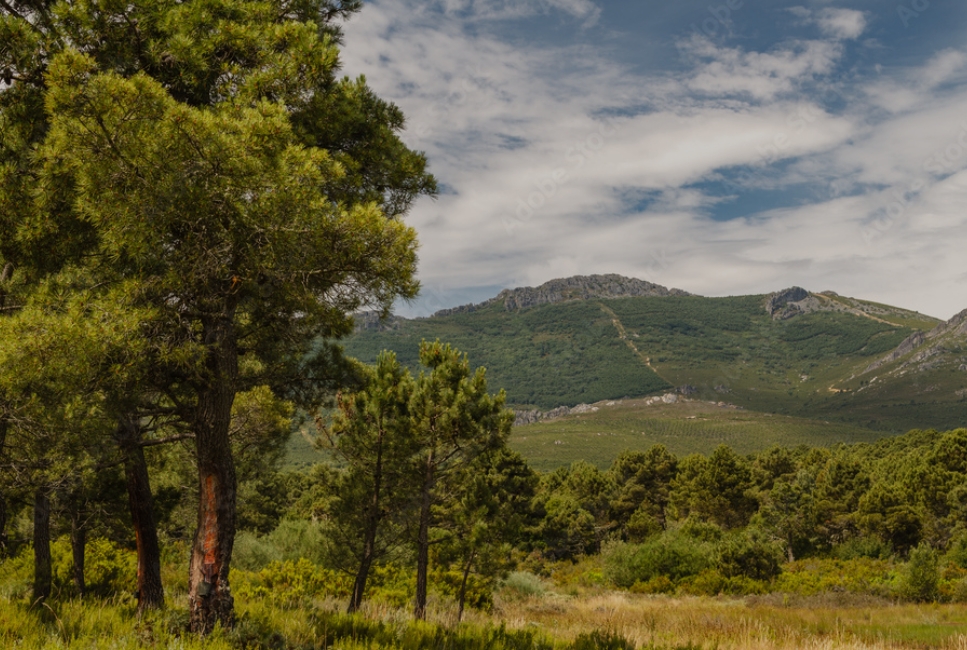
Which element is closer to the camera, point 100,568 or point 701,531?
point 100,568

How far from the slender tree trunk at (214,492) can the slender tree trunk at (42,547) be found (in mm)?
4704

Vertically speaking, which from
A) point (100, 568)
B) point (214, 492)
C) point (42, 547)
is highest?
point (214, 492)

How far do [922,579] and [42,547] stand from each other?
93.7ft

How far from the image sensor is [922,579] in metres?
21.3

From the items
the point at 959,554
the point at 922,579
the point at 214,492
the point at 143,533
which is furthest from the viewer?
the point at 959,554

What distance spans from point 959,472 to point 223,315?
46977mm

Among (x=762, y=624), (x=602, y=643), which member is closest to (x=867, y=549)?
(x=762, y=624)

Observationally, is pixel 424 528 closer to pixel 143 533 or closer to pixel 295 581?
pixel 295 581

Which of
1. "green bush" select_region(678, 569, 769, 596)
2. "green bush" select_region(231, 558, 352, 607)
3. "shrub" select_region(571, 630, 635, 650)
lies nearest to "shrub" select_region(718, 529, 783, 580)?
"green bush" select_region(678, 569, 769, 596)

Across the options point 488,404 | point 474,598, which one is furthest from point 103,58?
point 474,598

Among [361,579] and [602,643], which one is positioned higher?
[602,643]

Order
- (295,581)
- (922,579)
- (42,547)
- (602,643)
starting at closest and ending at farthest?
1. (602,643)
2. (42,547)
3. (295,581)
4. (922,579)

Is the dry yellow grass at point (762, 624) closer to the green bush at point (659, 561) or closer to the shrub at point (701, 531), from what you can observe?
the green bush at point (659, 561)

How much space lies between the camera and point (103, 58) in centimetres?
589
